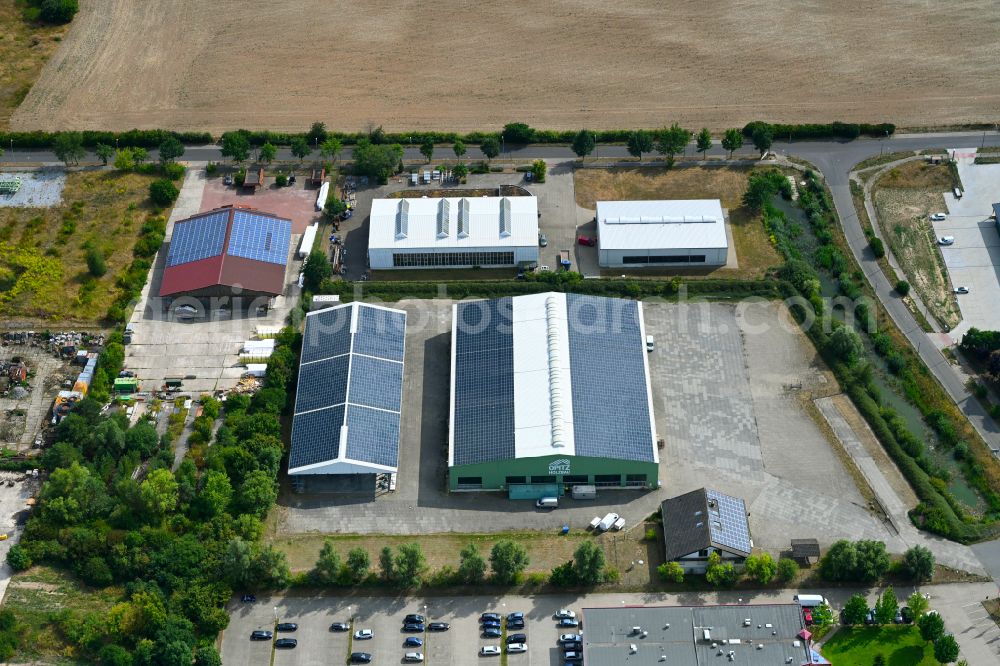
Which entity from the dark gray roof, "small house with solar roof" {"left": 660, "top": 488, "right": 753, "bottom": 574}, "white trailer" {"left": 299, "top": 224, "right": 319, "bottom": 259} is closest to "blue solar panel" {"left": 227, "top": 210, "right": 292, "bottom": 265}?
"white trailer" {"left": 299, "top": 224, "right": 319, "bottom": 259}

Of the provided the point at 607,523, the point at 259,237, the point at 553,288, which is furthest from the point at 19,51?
the point at 607,523

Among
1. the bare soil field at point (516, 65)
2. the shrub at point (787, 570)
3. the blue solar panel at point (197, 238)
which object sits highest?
the bare soil field at point (516, 65)

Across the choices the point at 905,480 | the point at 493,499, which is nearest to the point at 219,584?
the point at 493,499

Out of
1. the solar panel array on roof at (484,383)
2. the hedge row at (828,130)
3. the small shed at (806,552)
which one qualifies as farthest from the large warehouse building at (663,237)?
the small shed at (806,552)

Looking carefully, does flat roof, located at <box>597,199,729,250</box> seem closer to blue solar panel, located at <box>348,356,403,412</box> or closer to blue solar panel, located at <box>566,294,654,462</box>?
blue solar panel, located at <box>566,294,654,462</box>

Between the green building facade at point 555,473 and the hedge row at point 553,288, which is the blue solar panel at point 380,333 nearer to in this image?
the hedge row at point 553,288
